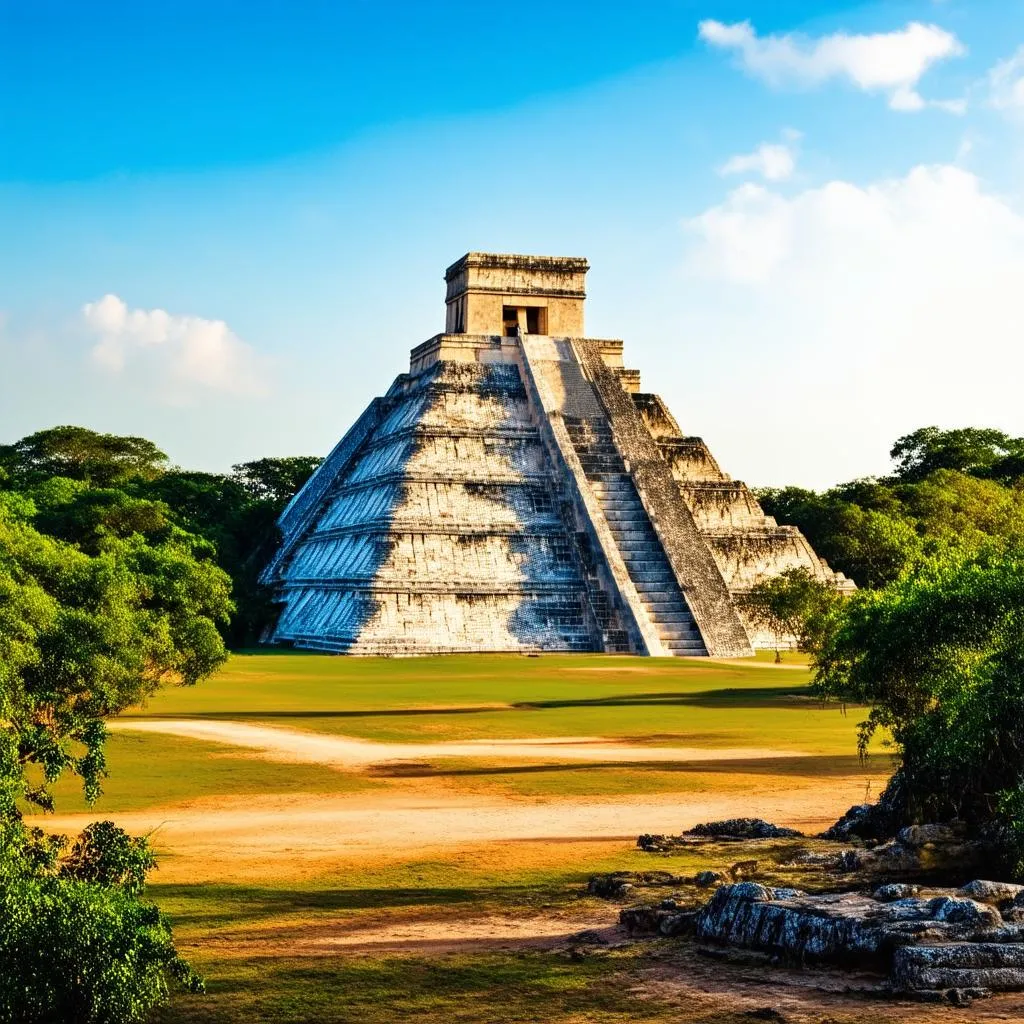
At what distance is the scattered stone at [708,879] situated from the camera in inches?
402

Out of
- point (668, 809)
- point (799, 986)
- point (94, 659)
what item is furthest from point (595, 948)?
point (94, 659)

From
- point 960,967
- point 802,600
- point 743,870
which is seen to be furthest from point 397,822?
point 802,600

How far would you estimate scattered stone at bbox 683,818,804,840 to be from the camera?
1223cm

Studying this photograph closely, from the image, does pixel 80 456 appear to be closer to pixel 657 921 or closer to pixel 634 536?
pixel 634 536

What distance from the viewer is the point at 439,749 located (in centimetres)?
1825

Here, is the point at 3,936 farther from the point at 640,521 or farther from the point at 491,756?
the point at 640,521

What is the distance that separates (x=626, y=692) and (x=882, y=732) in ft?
19.3

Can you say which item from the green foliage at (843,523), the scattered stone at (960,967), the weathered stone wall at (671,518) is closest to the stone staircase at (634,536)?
the weathered stone wall at (671,518)

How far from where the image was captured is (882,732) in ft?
71.4

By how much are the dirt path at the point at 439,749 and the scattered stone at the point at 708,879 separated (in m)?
6.95

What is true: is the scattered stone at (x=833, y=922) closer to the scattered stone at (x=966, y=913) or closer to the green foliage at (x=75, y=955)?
the scattered stone at (x=966, y=913)

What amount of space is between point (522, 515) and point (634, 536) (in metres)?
3.19

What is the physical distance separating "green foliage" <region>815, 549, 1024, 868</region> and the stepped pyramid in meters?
22.8

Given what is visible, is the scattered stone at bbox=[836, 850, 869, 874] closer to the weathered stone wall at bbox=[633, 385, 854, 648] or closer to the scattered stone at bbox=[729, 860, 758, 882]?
the scattered stone at bbox=[729, 860, 758, 882]
